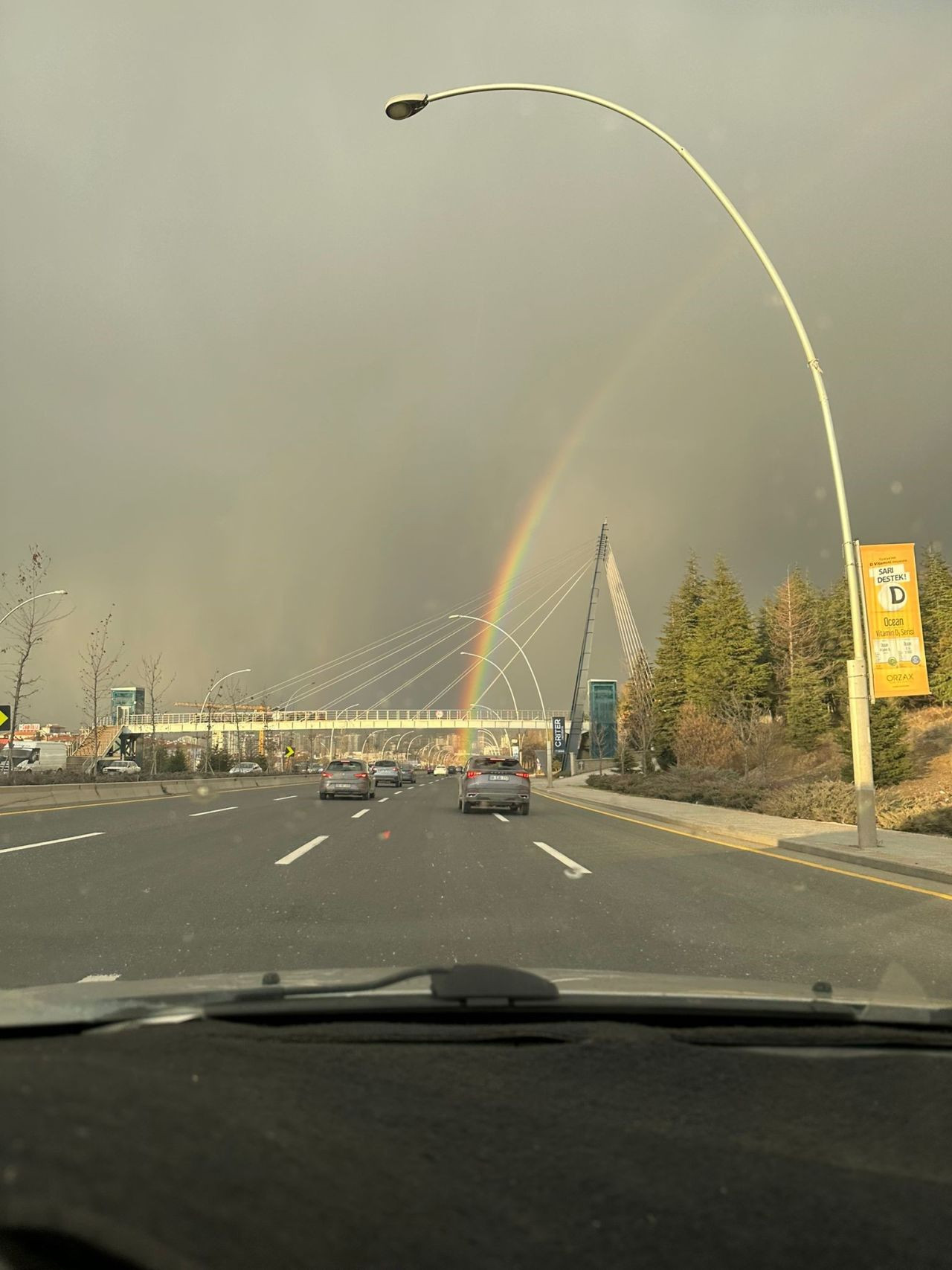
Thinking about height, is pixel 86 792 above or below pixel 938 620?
below

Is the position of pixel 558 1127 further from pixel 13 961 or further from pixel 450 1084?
pixel 13 961

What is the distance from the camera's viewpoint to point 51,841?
13969 millimetres

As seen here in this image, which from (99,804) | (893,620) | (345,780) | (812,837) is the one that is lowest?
(812,837)

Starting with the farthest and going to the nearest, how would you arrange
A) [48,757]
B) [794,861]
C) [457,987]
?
[48,757]
[794,861]
[457,987]

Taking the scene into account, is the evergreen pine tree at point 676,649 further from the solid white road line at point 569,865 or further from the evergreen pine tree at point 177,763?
the solid white road line at point 569,865

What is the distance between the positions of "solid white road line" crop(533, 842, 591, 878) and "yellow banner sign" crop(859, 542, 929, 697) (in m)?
5.60

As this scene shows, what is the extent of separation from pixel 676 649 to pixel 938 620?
20444 mm

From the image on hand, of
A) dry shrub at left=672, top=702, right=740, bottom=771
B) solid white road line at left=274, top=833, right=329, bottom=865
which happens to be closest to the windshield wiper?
solid white road line at left=274, top=833, right=329, bottom=865

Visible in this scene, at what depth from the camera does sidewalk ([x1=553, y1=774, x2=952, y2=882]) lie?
11773 millimetres

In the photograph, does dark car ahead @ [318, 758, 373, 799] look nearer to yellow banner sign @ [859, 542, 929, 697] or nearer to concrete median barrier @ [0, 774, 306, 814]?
concrete median barrier @ [0, 774, 306, 814]

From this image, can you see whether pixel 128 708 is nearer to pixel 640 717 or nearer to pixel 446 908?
pixel 640 717

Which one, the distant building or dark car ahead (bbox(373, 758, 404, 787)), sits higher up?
the distant building

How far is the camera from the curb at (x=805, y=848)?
36.3 feet

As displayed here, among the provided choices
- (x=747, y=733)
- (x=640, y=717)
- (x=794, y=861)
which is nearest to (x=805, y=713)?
(x=640, y=717)
